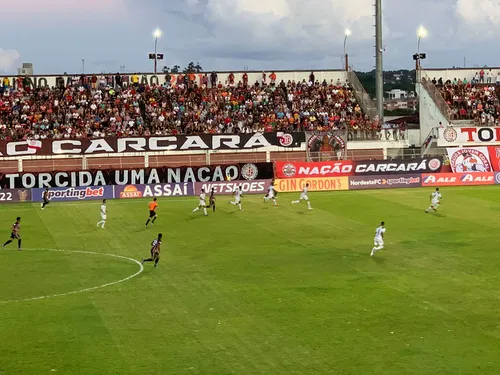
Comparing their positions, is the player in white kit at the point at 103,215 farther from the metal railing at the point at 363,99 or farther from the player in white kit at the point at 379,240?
the metal railing at the point at 363,99

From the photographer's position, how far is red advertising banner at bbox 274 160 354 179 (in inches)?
2682

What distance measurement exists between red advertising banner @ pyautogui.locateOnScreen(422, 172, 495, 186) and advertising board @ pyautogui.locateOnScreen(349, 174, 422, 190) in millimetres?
1121

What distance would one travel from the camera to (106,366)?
774 inches

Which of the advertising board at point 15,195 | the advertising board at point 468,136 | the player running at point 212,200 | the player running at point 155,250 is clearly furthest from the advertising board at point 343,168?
the player running at point 155,250

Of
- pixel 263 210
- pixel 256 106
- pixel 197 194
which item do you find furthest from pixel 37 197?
pixel 256 106

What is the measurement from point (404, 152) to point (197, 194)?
23.6m

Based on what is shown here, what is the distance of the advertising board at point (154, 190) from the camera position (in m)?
62.6

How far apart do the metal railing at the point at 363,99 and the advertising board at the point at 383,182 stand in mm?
15594

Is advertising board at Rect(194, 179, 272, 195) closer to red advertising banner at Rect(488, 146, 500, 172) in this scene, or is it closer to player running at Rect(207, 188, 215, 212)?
player running at Rect(207, 188, 215, 212)

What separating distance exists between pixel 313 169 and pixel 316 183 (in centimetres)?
199

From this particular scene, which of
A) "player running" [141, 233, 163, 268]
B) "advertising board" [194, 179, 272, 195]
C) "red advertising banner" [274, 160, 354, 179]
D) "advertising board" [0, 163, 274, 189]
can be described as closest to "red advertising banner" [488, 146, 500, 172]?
"red advertising banner" [274, 160, 354, 179]

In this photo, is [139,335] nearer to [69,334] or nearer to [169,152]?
[69,334]

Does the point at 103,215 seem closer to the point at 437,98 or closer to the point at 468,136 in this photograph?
the point at 468,136

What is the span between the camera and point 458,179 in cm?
6881
